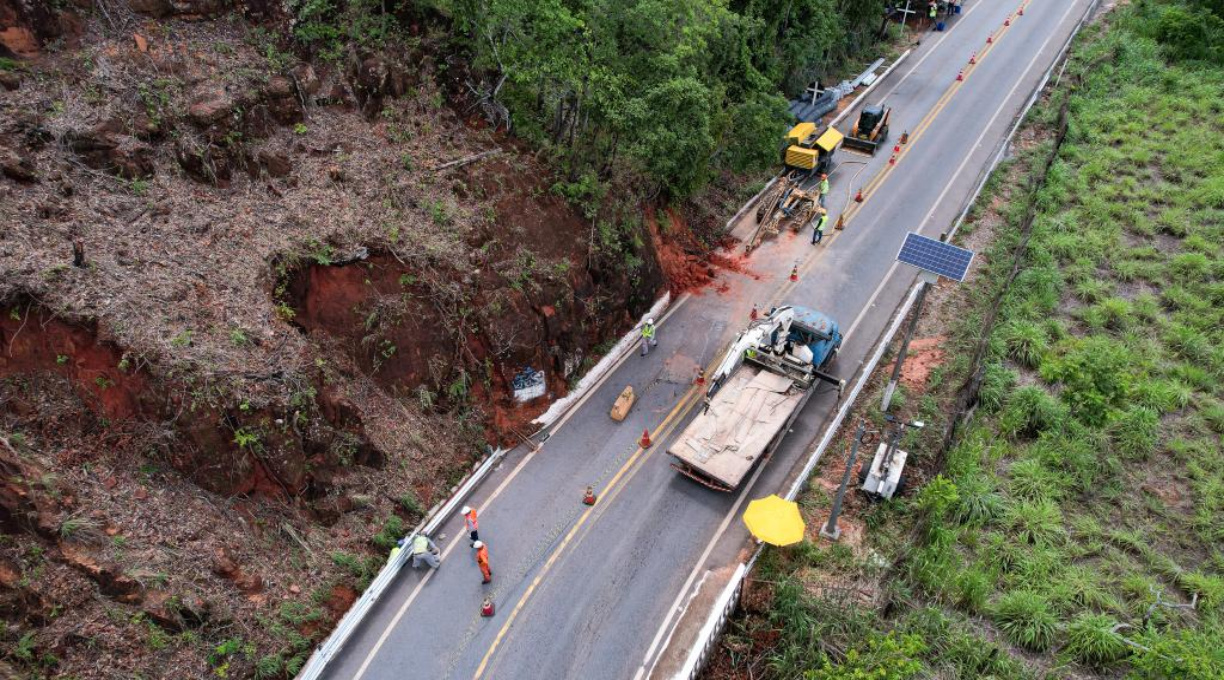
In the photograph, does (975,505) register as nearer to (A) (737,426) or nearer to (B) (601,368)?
(A) (737,426)

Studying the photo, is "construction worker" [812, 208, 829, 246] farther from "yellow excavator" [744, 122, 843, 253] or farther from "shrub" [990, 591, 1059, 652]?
"shrub" [990, 591, 1059, 652]

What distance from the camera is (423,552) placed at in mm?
16547

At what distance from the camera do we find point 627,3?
21.0 metres

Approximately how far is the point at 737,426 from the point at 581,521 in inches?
197

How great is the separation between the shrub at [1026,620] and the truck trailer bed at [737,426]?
6388 mm

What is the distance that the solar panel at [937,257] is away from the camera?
1789cm

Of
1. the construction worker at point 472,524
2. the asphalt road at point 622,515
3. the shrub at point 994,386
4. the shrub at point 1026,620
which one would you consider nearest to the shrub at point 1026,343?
the shrub at point 994,386

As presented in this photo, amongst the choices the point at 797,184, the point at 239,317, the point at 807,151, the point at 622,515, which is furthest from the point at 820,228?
the point at 239,317

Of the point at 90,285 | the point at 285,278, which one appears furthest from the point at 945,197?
the point at 90,285

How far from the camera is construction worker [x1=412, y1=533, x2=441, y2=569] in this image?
54.2ft

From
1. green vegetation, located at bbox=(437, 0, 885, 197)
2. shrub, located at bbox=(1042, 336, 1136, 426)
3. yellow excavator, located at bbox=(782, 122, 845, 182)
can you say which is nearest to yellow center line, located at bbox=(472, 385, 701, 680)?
green vegetation, located at bbox=(437, 0, 885, 197)

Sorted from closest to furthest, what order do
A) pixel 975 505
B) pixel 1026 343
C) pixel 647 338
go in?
1. pixel 975 505
2. pixel 1026 343
3. pixel 647 338

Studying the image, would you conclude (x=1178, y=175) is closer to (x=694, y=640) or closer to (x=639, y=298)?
(x=639, y=298)

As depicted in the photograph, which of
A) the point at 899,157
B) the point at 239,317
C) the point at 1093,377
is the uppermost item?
the point at 899,157
